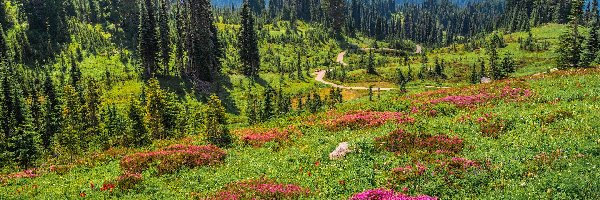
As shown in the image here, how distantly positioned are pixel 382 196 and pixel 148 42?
7127 cm

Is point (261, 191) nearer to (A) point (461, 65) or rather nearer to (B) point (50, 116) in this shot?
(B) point (50, 116)

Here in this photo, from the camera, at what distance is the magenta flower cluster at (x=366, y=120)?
28.6 metres

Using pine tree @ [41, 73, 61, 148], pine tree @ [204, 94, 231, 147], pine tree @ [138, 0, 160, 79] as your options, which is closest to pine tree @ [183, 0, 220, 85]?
pine tree @ [138, 0, 160, 79]

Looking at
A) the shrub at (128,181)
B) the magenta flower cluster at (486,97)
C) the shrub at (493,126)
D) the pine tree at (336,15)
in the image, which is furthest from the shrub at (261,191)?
the pine tree at (336,15)

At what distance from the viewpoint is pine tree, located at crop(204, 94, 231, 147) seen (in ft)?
97.6

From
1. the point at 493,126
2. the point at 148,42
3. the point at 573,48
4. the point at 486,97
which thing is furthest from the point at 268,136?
the point at 573,48

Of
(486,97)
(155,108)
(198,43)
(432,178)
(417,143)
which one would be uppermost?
(198,43)

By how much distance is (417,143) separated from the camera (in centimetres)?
2175

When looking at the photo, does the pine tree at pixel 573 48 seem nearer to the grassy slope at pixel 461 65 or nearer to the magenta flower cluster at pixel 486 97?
the grassy slope at pixel 461 65

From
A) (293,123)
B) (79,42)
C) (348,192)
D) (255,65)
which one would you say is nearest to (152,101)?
(293,123)

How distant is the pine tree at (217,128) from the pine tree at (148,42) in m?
49.7

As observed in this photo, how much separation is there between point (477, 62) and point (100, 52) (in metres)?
99.0

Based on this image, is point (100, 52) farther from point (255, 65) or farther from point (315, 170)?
point (315, 170)

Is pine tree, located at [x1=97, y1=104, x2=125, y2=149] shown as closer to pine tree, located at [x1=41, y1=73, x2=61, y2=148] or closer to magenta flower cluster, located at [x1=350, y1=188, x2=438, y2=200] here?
pine tree, located at [x1=41, y1=73, x2=61, y2=148]
